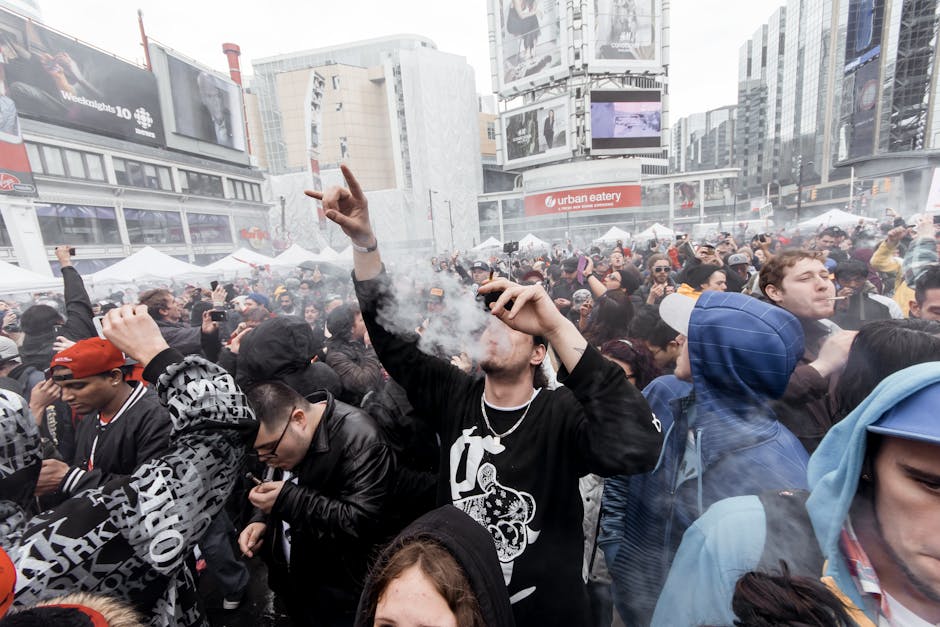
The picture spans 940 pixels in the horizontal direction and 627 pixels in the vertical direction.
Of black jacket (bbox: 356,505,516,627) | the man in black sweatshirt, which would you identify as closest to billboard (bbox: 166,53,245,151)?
the man in black sweatshirt

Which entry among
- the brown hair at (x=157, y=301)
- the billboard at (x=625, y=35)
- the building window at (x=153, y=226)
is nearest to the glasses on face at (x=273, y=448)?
the brown hair at (x=157, y=301)

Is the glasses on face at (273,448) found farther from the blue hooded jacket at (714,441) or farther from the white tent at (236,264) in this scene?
the white tent at (236,264)

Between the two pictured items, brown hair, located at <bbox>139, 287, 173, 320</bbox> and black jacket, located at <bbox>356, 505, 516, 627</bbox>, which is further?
brown hair, located at <bbox>139, 287, 173, 320</bbox>

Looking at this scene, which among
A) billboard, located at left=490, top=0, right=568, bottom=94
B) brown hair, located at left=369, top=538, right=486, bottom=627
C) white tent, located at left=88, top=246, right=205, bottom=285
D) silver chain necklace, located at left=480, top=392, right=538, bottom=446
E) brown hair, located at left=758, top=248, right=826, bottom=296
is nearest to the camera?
brown hair, located at left=369, top=538, right=486, bottom=627

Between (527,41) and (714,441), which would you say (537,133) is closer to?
(527,41)

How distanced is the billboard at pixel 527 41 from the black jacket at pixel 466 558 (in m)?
38.7

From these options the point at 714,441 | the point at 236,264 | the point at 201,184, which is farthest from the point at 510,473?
the point at 201,184

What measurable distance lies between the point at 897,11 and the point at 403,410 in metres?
58.8

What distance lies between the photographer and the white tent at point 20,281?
29.8ft

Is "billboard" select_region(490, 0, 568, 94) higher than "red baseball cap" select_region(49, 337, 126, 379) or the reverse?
higher

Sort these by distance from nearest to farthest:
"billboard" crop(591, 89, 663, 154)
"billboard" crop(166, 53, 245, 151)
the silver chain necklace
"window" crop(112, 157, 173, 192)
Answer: the silver chain necklace
"window" crop(112, 157, 173, 192)
"billboard" crop(591, 89, 663, 154)
"billboard" crop(166, 53, 245, 151)

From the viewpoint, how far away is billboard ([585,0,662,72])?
33125mm

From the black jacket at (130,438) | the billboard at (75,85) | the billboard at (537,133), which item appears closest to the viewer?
the black jacket at (130,438)

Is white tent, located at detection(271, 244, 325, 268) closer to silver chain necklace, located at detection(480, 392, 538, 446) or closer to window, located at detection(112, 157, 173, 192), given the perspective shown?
silver chain necklace, located at detection(480, 392, 538, 446)
